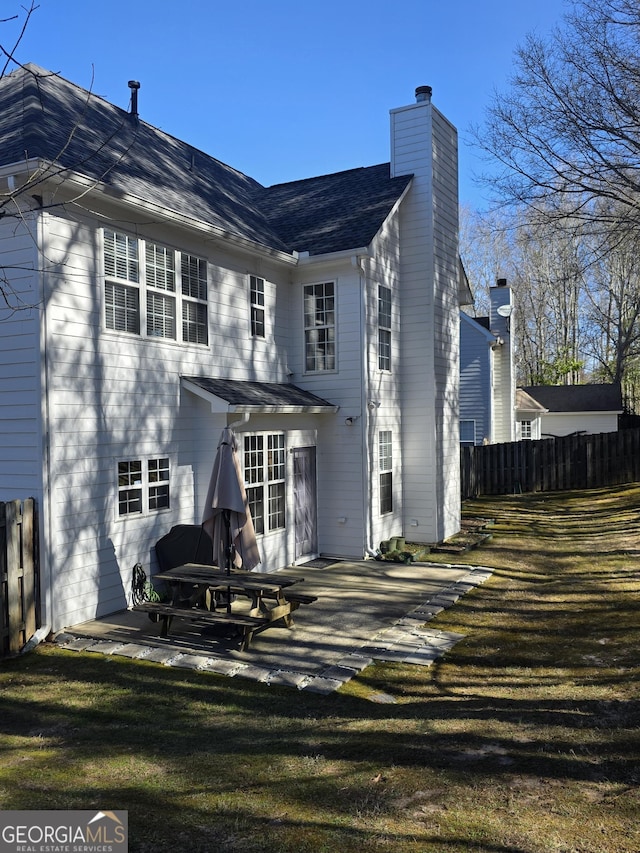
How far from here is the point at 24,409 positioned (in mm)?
8156

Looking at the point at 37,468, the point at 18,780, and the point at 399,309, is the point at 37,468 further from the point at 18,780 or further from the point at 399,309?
the point at 399,309

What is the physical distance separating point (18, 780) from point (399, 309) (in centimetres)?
1187

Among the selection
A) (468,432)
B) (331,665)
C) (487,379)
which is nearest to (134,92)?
(331,665)

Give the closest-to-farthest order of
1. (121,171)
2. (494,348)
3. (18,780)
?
(18,780)
(121,171)
(494,348)

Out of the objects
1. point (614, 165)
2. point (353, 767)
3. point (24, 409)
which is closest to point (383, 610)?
point (353, 767)

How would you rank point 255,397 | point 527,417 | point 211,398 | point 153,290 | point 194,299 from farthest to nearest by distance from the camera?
point 527,417 → point 255,397 → point 194,299 → point 211,398 → point 153,290

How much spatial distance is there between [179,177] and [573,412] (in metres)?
28.2

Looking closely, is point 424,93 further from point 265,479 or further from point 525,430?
point 525,430

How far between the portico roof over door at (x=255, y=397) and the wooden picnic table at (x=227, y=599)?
256 cm

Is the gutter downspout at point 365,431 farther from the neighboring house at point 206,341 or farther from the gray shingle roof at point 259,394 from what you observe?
the gray shingle roof at point 259,394

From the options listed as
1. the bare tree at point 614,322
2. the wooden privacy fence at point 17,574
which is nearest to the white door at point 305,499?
the wooden privacy fence at point 17,574

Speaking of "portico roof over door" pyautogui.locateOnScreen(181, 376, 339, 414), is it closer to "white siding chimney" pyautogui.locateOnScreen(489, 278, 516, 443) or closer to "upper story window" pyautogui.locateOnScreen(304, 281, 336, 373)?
"upper story window" pyautogui.locateOnScreen(304, 281, 336, 373)

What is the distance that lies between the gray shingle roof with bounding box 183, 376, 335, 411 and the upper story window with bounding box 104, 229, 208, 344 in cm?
82

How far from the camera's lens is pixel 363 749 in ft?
16.3
